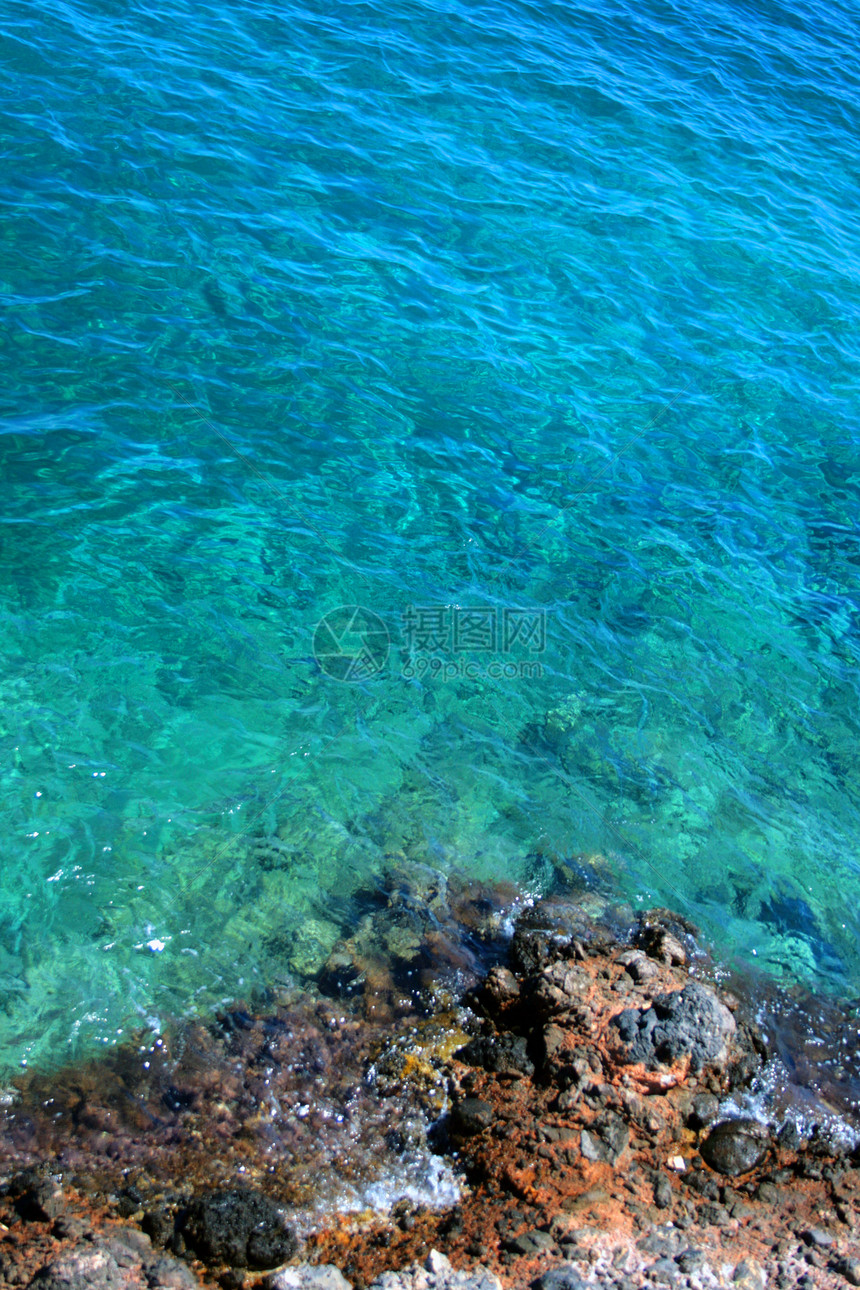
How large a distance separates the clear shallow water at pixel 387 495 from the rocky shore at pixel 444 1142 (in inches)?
31.5

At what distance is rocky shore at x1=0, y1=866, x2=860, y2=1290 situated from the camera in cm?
639

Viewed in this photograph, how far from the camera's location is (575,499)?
1468 cm

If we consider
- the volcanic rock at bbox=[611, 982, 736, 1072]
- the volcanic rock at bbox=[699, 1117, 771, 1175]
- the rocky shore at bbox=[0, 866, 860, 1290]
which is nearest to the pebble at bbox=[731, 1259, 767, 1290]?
the rocky shore at bbox=[0, 866, 860, 1290]

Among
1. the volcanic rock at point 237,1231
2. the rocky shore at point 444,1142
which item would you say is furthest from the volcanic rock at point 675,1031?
the volcanic rock at point 237,1231

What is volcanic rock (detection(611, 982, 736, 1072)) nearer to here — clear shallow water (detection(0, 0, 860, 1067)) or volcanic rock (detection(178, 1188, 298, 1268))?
clear shallow water (detection(0, 0, 860, 1067))

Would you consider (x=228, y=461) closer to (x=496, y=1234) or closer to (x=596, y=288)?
(x=596, y=288)

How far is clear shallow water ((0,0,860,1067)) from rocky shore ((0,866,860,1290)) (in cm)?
80

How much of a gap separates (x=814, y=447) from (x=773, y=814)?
8706 mm

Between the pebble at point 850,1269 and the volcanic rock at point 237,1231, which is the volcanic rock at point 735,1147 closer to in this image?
the pebble at point 850,1269

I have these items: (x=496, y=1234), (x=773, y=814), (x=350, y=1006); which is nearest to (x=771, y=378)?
(x=773, y=814)

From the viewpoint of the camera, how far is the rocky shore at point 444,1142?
6395 millimetres

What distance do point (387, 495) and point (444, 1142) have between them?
9.02 metres

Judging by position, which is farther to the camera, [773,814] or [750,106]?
[750,106]

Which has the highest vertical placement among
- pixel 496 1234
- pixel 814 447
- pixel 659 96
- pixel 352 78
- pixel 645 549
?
pixel 659 96
